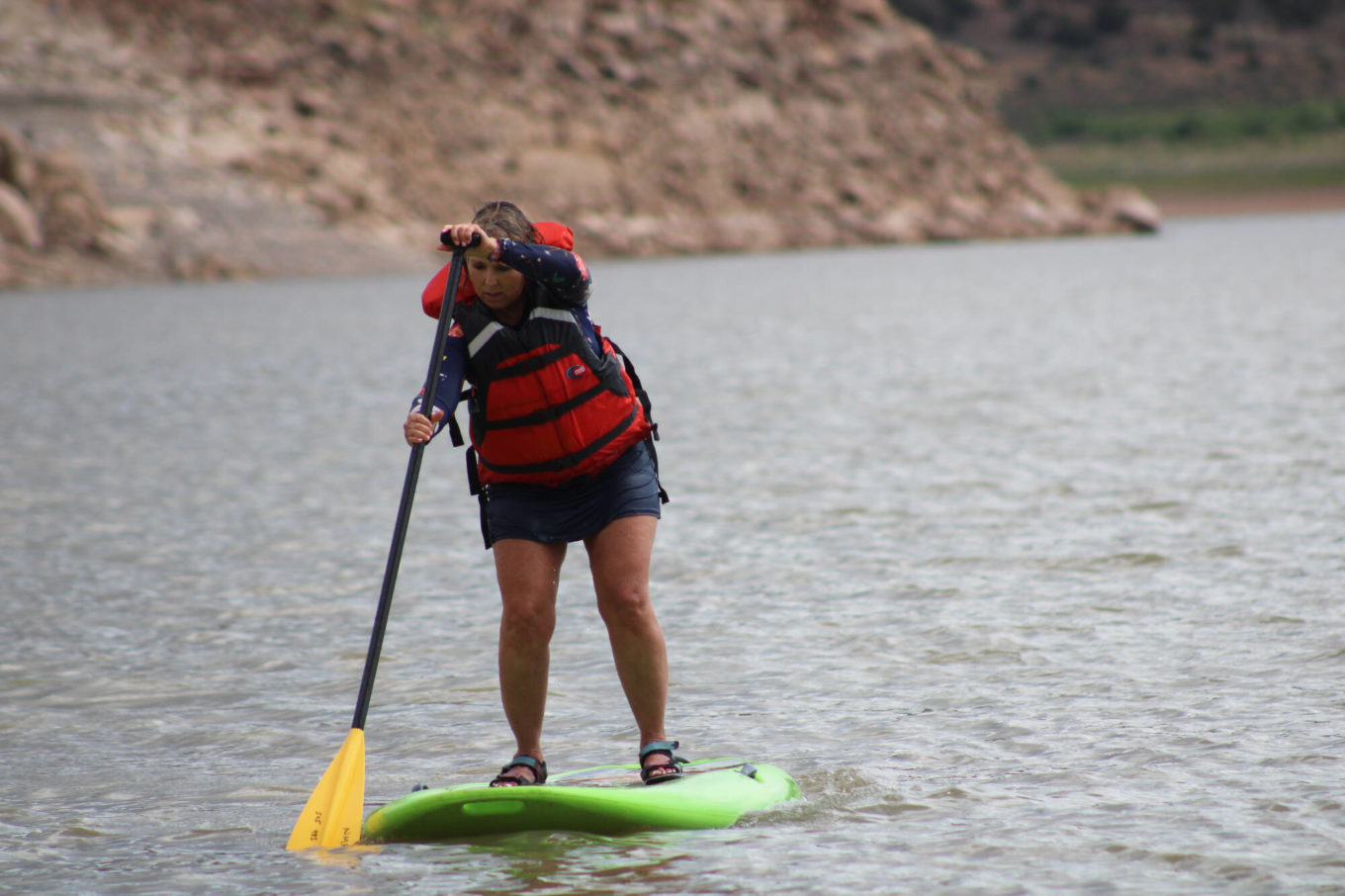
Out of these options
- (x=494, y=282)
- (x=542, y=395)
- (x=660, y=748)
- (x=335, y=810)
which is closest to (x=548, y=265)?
(x=494, y=282)

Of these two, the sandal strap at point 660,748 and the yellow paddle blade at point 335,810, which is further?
the sandal strap at point 660,748

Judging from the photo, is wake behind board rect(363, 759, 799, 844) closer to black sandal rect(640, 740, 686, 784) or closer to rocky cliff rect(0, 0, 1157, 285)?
black sandal rect(640, 740, 686, 784)

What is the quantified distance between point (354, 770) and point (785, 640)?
278cm

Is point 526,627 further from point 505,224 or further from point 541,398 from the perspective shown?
point 505,224

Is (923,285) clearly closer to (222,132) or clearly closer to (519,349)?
(222,132)

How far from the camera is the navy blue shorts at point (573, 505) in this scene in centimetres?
540

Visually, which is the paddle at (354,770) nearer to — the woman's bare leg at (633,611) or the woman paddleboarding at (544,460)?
the woman paddleboarding at (544,460)

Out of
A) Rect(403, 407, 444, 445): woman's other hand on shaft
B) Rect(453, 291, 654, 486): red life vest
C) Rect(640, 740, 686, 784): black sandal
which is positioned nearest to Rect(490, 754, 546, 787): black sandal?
Rect(640, 740, 686, 784): black sandal

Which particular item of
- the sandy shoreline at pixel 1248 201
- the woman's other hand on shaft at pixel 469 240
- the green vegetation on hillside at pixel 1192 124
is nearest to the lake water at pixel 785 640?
the woman's other hand on shaft at pixel 469 240

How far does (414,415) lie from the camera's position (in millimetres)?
5293

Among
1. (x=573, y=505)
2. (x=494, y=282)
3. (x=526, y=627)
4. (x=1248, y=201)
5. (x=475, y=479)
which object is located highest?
(x=1248, y=201)

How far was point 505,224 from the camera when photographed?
17.5 ft

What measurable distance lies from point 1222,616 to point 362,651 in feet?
11.9

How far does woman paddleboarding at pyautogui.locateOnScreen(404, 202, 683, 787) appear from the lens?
5324 millimetres
